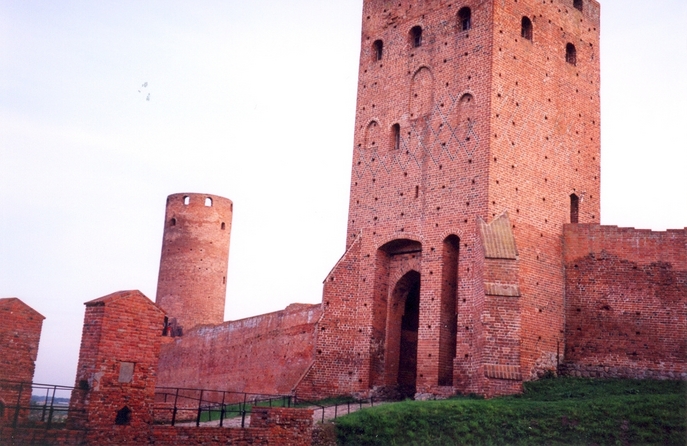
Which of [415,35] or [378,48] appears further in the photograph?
[378,48]

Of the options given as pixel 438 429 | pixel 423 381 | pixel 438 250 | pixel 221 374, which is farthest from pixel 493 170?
pixel 221 374

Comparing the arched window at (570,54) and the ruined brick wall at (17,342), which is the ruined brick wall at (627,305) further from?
the ruined brick wall at (17,342)

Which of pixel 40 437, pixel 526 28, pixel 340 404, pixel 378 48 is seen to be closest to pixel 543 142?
pixel 526 28

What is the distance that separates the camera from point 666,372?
18562mm

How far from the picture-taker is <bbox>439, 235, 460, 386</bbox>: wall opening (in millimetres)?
19844

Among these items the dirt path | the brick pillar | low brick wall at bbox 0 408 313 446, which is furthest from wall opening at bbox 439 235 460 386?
the brick pillar

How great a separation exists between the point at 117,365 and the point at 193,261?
23.4m

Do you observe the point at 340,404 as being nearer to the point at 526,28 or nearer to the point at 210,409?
the point at 210,409

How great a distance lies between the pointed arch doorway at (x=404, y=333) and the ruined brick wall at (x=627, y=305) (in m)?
4.18

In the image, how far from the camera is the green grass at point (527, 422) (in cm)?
1472

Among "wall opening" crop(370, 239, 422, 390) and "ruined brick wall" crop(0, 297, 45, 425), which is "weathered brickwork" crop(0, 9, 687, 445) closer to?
"wall opening" crop(370, 239, 422, 390)

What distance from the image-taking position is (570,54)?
22.9 meters

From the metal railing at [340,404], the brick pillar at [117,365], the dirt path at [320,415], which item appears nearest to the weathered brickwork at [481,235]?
the metal railing at [340,404]

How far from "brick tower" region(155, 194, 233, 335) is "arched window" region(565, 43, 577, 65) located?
1860 centimetres
